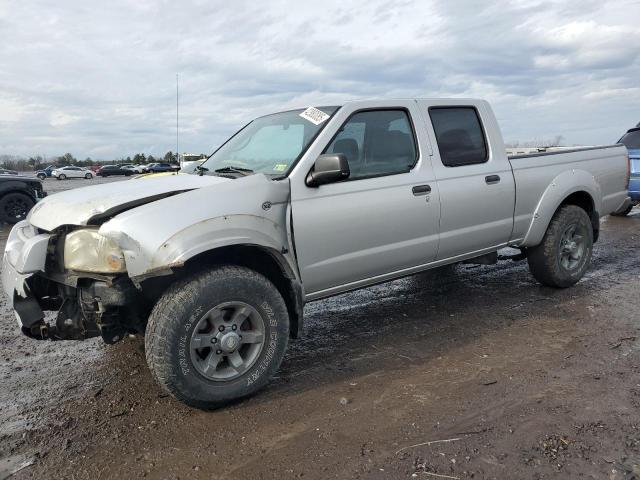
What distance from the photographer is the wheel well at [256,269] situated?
3170mm

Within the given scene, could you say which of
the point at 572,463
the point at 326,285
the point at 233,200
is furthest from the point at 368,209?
the point at 572,463

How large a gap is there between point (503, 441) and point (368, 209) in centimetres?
179

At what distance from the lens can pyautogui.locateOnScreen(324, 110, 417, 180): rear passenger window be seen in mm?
3893

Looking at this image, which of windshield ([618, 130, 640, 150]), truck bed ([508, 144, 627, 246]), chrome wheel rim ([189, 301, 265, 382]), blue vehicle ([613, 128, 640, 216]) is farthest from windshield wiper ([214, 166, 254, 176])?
windshield ([618, 130, 640, 150])

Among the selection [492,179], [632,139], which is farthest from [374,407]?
[632,139]

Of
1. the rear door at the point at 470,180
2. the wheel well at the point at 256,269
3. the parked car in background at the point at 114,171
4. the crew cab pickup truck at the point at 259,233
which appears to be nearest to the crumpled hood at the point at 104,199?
the crew cab pickup truck at the point at 259,233

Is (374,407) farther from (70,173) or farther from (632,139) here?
(70,173)

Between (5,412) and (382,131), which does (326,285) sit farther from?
(5,412)

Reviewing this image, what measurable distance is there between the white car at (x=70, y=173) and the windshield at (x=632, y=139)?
53784 mm

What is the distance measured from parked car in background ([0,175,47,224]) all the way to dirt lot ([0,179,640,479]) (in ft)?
26.7

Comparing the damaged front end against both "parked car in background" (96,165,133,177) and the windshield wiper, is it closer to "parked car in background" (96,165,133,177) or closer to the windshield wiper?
the windshield wiper

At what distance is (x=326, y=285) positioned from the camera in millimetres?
3748

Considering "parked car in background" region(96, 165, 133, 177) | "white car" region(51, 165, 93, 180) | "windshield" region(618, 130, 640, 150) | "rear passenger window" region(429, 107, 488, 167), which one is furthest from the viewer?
"parked car in background" region(96, 165, 133, 177)

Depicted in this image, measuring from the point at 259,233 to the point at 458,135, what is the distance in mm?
2353
